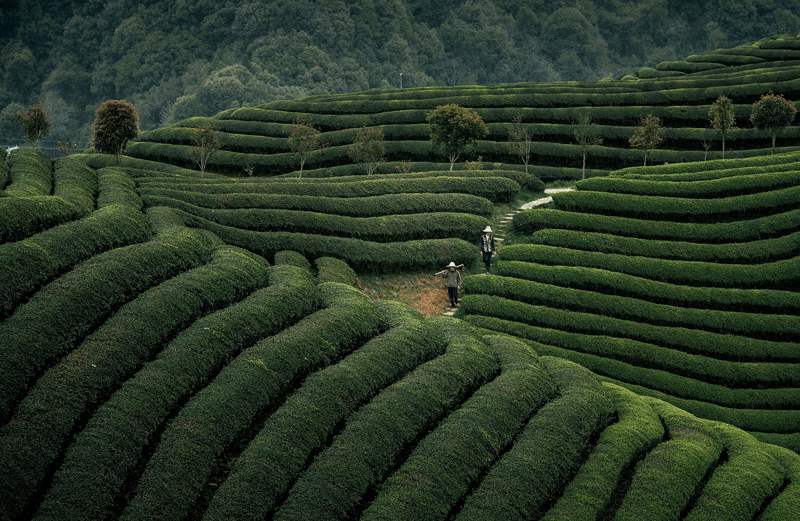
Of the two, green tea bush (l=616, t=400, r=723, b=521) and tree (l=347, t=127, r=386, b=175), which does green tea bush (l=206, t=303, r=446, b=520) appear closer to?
green tea bush (l=616, t=400, r=723, b=521)

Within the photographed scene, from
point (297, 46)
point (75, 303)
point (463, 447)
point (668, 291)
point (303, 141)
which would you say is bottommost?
point (463, 447)

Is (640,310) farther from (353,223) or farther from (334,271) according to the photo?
(353,223)

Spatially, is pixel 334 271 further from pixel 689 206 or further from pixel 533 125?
pixel 533 125

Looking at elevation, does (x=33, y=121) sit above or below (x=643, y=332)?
above

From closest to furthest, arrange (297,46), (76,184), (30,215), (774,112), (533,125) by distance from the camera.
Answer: (30,215) → (76,184) → (774,112) → (533,125) → (297,46)

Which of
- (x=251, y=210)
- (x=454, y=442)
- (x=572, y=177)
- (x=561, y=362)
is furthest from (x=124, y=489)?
(x=572, y=177)

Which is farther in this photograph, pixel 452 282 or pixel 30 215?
pixel 452 282

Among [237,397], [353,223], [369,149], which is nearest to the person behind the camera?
[237,397]

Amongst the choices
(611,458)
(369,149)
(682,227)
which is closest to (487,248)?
(682,227)
